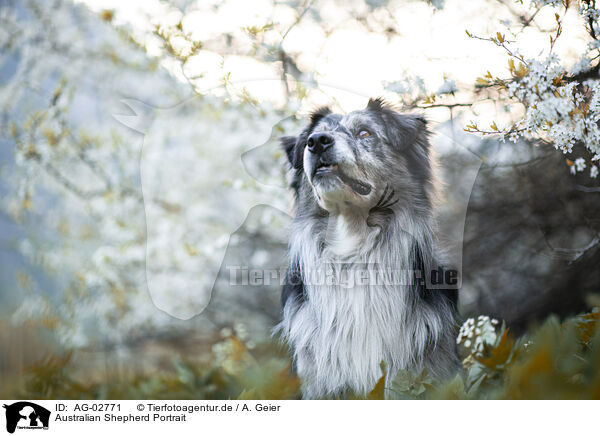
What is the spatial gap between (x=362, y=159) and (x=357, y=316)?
0.57 m

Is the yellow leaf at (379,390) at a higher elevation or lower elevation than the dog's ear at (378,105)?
lower

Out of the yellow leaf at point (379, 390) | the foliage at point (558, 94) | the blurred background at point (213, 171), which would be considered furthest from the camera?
the blurred background at point (213, 171)

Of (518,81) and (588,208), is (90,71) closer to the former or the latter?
(518,81)

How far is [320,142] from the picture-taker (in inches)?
61.4

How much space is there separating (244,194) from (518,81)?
4.19 feet

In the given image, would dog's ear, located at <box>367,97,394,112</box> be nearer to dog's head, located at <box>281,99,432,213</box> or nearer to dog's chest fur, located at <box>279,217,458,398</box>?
dog's head, located at <box>281,99,432,213</box>

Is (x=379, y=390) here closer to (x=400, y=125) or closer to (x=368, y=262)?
(x=368, y=262)

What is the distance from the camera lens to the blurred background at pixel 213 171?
1.87 m

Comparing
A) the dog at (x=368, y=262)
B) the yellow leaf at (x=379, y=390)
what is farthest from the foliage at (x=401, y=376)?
the dog at (x=368, y=262)

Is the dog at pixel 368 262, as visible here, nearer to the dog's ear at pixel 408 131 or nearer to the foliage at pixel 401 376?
the dog's ear at pixel 408 131

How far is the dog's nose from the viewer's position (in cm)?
155
